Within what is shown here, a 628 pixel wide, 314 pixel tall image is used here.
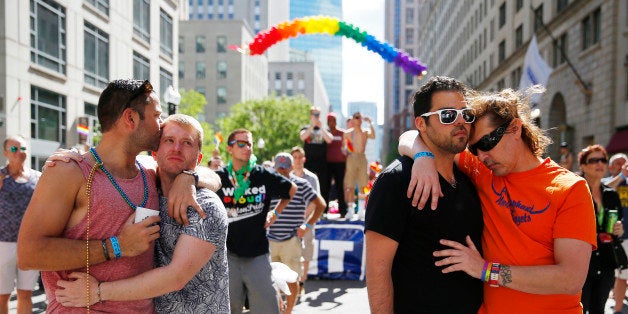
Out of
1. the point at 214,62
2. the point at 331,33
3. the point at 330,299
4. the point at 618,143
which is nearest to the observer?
the point at 330,299

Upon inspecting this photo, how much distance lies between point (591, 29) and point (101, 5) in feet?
77.2

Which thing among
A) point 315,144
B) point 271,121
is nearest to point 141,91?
point 315,144

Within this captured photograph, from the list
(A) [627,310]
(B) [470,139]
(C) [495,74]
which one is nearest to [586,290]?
(A) [627,310]

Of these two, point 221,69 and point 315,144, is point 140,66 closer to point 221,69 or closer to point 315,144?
point 315,144

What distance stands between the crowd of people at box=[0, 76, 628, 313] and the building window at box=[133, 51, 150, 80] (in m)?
29.7

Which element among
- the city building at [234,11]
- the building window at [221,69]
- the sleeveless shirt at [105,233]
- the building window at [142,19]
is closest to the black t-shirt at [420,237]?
the sleeveless shirt at [105,233]

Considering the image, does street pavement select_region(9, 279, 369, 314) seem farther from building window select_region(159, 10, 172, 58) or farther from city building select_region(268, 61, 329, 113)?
city building select_region(268, 61, 329, 113)

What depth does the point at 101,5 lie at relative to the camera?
2741cm

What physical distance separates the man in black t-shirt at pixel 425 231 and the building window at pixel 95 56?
26.1 metres

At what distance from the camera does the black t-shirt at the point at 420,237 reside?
2.82m

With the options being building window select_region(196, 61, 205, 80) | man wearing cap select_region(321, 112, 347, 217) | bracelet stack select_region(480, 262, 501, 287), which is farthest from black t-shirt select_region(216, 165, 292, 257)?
building window select_region(196, 61, 205, 80)

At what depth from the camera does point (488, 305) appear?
2941 millimetres

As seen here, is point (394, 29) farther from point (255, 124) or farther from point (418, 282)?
point (418, 282)

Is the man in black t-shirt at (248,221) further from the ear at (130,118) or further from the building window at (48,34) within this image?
the building window at (48,34)
